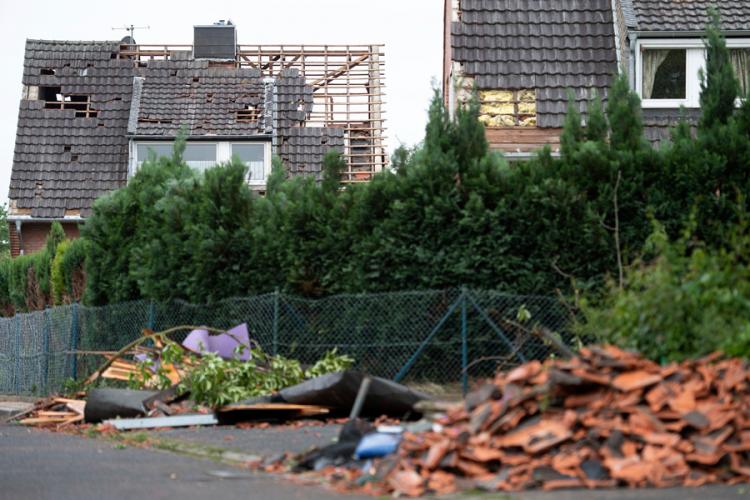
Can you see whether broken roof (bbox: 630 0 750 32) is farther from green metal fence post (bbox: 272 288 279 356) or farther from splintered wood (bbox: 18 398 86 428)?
splintered wood (bbox: 18 398 86 428)

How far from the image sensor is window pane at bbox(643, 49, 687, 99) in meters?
23.9

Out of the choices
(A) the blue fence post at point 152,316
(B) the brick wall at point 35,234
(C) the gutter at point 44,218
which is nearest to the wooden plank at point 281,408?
(A) the blue fence post at point 152,316

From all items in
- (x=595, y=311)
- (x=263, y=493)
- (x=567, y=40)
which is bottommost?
(x=263, y=493)

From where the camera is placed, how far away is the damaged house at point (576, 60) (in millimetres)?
23500

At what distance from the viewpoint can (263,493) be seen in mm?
8781

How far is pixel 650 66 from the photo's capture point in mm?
23859

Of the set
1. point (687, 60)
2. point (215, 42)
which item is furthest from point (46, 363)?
point (215, 42)

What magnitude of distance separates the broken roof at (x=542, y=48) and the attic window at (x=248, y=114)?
17.5 m

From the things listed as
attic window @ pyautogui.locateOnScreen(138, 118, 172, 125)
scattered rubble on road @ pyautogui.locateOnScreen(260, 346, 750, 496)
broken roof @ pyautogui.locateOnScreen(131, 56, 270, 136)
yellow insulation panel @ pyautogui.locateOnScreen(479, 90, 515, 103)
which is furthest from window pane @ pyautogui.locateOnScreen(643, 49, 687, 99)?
attic window @ pyautogui.locateOnScreen(138, 118, 172, 125)

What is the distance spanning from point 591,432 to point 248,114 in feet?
112

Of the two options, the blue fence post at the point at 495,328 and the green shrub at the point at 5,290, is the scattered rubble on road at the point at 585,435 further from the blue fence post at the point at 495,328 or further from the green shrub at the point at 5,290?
the green shrub at the point at 5,290

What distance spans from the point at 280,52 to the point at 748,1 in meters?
24.6

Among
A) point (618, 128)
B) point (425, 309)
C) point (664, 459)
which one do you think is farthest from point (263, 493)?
point (618, 128)

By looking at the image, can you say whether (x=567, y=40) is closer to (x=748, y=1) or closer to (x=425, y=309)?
(x=748, y=1)
